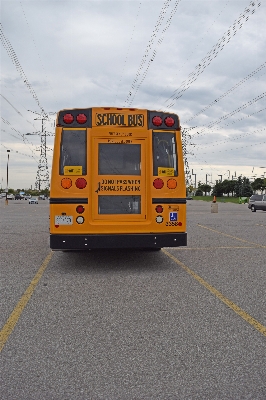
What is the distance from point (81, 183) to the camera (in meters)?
8.95

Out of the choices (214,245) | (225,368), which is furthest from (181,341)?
(214,245)

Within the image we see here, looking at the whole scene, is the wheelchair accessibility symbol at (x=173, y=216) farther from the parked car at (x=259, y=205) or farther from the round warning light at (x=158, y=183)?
the parked car at (x=259, y=205)

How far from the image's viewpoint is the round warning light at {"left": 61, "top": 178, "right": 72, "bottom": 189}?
8.89 meters

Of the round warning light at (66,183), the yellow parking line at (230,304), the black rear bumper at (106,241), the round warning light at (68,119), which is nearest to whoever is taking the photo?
the yellow parking line at (230,304)

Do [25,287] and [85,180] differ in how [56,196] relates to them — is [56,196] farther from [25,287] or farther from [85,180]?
[25,287]

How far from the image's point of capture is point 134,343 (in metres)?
4.70

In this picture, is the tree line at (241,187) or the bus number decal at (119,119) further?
the tree line at (241,187)

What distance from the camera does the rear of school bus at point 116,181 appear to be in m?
8.87

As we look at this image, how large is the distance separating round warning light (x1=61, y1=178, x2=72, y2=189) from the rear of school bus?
0.06 ft

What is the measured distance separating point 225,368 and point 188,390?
58 cm

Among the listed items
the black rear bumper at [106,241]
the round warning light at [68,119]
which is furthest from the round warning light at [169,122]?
the black rear bumper at [106,241]

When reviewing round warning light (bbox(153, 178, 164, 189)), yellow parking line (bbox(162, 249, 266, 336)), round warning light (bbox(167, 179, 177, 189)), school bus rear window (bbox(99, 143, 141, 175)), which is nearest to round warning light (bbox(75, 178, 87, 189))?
school bus rear window (bbox(99, 143, 141, 175))

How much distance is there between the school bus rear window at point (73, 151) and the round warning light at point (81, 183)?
13 cm

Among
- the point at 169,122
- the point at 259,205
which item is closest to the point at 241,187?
the point at 259,205
